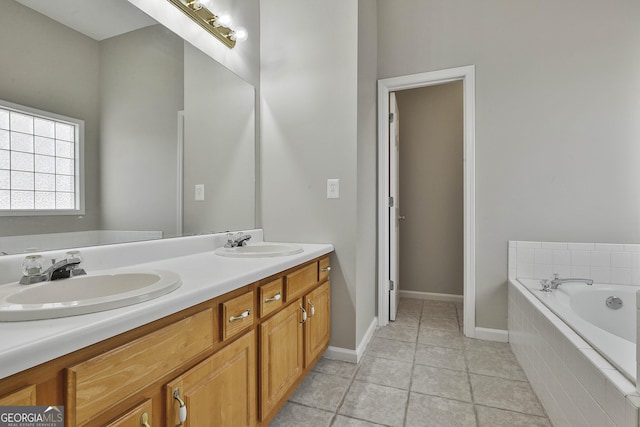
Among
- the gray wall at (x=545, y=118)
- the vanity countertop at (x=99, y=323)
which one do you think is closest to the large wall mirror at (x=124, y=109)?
the vanity countertop at (x=99, y=323)

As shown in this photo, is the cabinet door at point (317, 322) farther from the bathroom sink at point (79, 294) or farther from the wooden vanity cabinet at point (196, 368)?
the bathroom sink at point (79, 294)

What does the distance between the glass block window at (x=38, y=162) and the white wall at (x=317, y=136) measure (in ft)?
3.80

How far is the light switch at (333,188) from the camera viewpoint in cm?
194

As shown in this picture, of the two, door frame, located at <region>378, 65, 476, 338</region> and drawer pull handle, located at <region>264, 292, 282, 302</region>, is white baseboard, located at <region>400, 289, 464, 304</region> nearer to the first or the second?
door frame, located at <region>378, 65, 476, 338</region>

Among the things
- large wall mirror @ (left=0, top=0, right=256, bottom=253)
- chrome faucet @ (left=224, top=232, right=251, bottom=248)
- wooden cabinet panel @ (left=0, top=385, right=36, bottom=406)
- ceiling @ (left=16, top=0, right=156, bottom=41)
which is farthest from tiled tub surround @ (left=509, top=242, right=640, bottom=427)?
ceiling @ (left=16, top=0, right=156, bottom=41)

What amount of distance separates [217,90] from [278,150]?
0.53 metres

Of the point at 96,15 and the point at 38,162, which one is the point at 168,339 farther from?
the point at 96,15

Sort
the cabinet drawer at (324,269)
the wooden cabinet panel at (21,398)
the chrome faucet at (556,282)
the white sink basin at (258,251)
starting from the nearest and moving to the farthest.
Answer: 1. the wooden cabinet panel at (21,398)
2. the white sink basin at (258,251)
3. the cabinet drawer at (324,269)
4. the chrome faucet at (556,282)

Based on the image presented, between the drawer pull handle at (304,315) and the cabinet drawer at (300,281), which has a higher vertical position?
the cabinet drawer at (300,281)

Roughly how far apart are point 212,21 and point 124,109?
0.79 meters

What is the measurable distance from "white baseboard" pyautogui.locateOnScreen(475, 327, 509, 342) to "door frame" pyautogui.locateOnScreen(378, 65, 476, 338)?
47 millimetres

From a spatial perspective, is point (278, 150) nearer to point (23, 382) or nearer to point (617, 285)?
point (23, 382)

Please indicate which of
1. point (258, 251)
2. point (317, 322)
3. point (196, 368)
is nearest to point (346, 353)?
point (317, 322)

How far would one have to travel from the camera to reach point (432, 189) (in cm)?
330
